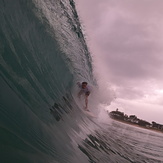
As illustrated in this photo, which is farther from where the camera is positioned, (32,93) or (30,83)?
(30,83)

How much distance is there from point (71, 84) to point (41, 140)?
636 centimetres

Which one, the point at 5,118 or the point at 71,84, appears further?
the point at 71,84

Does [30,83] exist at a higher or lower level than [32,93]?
higher

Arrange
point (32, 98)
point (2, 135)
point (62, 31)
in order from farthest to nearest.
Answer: point (62, 31), point (32, 98), point (2, 135)

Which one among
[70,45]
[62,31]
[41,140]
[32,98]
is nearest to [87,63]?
[70,45]

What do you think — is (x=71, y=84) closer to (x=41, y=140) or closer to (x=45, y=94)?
(x=45, y=94)

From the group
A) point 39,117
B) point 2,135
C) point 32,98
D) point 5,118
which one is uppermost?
point 32,98

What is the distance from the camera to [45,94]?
5.41 m

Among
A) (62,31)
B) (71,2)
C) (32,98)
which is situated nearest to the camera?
(32,98)

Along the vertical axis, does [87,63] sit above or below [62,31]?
above

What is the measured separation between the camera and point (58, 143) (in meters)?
3.99

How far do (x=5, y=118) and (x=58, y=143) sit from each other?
1352 mm

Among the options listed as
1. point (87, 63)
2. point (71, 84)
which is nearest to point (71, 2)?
point (87, 63)

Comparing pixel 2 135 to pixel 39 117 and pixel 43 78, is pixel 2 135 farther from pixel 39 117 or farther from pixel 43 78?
pixel 43 78
